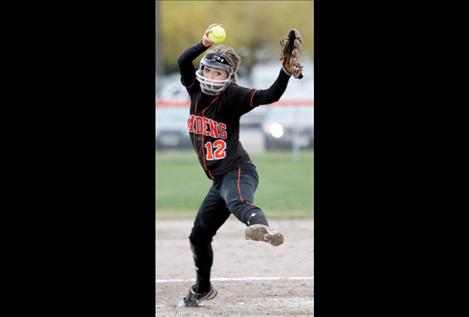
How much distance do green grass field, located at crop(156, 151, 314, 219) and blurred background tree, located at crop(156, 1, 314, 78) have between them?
10.0 m

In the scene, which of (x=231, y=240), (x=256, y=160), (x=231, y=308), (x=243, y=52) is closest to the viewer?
(x=231, y=308)

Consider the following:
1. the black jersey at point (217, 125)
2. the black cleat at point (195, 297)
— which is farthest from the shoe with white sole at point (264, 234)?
the black cleat at point (195, 297)

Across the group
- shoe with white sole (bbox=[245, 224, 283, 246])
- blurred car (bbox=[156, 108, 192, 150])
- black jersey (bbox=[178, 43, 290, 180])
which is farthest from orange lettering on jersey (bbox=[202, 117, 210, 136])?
blurred car (bbox=[156, 108, 192, 150])

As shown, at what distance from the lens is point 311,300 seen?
659 centimetres

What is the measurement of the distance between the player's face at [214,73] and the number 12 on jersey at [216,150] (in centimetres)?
49

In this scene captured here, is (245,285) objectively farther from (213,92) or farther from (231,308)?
(213,92)

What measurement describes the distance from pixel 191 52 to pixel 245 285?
8.15ft

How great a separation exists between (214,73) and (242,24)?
2618cm

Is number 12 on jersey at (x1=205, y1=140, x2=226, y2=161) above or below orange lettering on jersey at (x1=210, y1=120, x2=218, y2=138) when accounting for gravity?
below

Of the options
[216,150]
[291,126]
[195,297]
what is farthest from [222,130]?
[291,126]

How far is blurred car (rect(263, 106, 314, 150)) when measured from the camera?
2284 centimetres

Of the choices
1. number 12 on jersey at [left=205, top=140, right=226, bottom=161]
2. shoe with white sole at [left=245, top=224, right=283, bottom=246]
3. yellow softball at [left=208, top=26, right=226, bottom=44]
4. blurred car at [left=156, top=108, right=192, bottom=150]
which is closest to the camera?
shoe with white sole at [left=245, top=224, right=283, bottom=246]

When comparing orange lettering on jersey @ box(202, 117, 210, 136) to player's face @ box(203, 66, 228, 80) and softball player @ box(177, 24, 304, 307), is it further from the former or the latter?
player's face @ box(203, 66, 228, 80)
